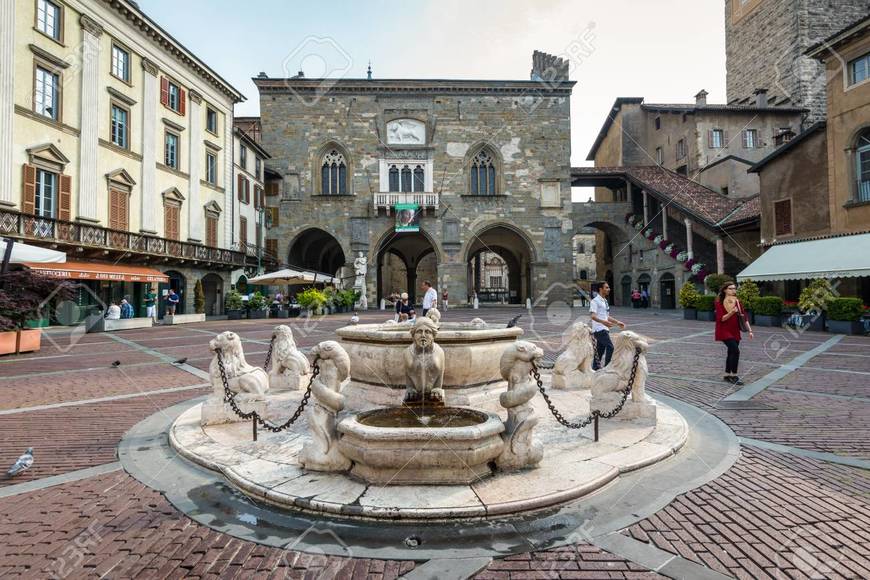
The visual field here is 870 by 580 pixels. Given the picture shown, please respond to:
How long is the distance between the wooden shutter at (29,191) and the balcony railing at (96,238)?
71cm

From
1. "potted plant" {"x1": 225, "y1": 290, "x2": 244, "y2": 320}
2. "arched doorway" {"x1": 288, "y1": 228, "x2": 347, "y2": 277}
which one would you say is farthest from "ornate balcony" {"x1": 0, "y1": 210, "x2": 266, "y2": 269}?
"arched doorway" {"x1": 288, "y1": 228, "x2": 347, "y2": 277}

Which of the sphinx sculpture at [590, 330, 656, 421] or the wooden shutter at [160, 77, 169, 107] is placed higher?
the wooden shutter at [160, 77, 169, 107]

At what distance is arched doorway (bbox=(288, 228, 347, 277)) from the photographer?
1288 inches

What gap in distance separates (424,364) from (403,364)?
2.61 ft

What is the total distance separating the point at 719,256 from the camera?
23719mm

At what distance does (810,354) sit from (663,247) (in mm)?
18852

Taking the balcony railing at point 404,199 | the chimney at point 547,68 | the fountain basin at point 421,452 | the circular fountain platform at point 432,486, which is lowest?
the circular fountain platform at point 432,486

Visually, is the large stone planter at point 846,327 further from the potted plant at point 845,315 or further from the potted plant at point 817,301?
the potted plant at point 817,301

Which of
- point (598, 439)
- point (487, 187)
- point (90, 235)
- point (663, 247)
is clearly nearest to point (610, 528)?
point (598, 439)

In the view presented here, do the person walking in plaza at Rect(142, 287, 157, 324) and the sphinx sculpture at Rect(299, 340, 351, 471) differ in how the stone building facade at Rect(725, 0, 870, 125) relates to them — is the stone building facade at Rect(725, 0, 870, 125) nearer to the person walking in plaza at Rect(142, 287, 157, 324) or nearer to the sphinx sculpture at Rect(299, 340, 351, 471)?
the sphinx sculpture at Rect(299, 340, 351, 471)

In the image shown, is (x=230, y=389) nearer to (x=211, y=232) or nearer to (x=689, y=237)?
(x=211, y=232)

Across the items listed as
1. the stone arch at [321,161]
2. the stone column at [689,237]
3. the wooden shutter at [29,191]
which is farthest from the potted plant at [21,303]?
the stone column at [689,237]

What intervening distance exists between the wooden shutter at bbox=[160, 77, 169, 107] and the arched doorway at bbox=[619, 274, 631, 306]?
1222 inches

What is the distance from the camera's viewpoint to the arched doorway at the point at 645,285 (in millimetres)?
30516
